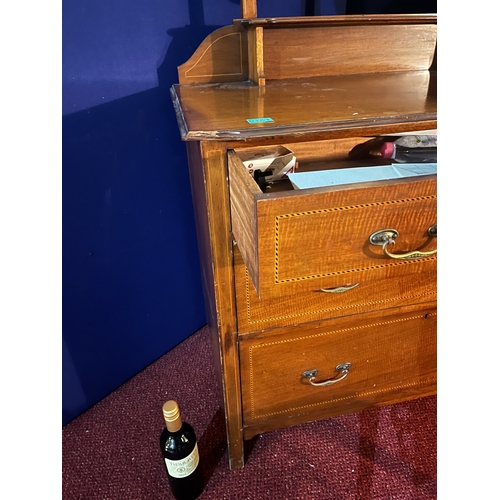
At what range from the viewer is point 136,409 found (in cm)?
121

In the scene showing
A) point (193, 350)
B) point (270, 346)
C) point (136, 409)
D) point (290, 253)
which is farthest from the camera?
point (193, 350)

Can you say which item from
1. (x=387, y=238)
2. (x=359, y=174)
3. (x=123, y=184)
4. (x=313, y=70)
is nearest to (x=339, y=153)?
(x=359, y=174)

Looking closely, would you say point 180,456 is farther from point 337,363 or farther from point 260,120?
point 260,120

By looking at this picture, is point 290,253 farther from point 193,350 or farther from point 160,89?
point 193,350

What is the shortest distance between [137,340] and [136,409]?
189 millimetres

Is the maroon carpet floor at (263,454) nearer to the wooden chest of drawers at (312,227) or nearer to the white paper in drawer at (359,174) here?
the wooden chest of drawers at (312,227)

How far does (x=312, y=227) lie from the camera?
1.85 feet

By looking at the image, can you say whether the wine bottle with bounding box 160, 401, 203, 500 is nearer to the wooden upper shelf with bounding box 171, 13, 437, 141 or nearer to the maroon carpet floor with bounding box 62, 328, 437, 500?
the maroon carpet floor with bounding box 62, 328, 437, 500

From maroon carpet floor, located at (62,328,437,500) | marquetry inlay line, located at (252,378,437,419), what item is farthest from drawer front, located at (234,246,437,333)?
maroon carpet floor, located at (62,328,437,500)

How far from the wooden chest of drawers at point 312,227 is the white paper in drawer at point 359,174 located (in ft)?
0.21

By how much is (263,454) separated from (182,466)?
0.79ft

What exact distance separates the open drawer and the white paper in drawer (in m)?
0.16

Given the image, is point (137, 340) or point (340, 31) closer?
point (340, 31)
